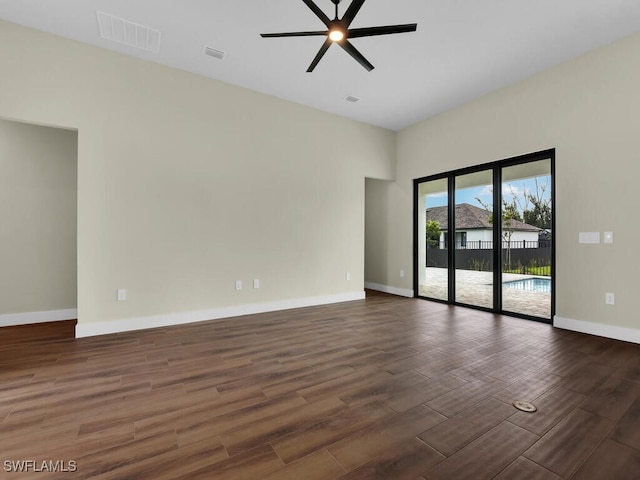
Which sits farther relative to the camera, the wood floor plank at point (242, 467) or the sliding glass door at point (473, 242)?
the sliding glass door at point (473, 242)

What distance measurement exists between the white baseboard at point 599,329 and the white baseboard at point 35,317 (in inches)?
263

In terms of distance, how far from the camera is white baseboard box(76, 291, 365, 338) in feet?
11.6

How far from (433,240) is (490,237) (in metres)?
1.11

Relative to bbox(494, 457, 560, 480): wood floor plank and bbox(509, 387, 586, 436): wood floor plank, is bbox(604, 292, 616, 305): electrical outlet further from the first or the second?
bbox(494, 457, 560, 480): wood floor plank

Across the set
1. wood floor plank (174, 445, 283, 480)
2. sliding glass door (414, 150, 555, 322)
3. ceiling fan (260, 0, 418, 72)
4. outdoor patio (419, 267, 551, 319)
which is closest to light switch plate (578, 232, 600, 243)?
sliding glass door (414, 150, 555, 322)

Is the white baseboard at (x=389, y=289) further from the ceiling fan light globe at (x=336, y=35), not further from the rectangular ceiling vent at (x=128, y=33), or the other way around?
the rectangular ceiling vent at (x=128, y=33)

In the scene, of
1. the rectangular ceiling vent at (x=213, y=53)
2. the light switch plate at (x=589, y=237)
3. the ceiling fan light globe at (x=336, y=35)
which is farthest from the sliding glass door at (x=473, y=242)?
the rectangular ceiling vent at (x=213, y=53)

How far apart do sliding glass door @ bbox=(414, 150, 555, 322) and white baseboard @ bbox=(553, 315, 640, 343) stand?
0.21m

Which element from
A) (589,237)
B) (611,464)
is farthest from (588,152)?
(611,464)

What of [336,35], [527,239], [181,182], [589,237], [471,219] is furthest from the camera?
[471,219]

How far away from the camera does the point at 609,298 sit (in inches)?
139

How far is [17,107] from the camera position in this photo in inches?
126

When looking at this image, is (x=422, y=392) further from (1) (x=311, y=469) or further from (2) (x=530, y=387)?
(1) (x=311, y=469)

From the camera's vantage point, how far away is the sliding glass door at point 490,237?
4281 mm
